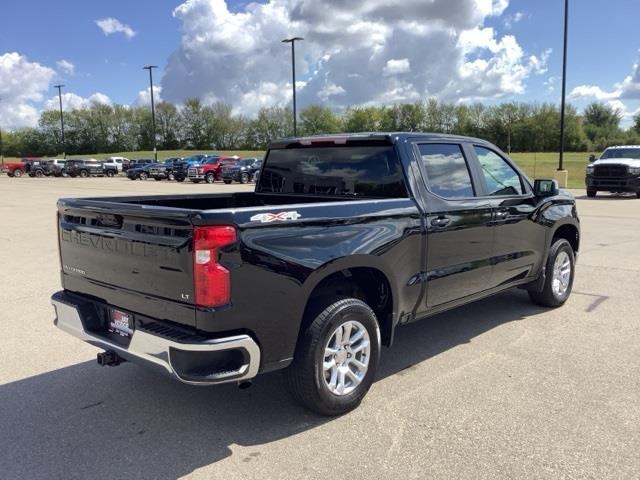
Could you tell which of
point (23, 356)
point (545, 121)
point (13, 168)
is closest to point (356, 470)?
point (23, 356)

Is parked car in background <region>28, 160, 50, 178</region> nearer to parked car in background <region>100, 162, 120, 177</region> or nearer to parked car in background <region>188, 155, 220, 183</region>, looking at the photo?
parked car in background <region>100, 162, 120, 177</region>

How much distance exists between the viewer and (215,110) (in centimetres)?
11594

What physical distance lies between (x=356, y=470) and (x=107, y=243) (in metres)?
2.05

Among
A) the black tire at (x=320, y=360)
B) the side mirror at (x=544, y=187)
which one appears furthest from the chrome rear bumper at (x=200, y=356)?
the side mirror at (x=544, y=187)

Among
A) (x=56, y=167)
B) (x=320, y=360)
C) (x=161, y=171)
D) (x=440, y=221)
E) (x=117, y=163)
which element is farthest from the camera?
(x=117, y=163)

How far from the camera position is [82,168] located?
2061 inches

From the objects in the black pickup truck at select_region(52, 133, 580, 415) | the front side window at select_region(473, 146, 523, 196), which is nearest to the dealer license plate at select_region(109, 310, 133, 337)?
the black pickup truck at select_region(52, 133, 580, 415)

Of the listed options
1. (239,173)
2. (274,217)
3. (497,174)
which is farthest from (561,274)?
(239,173)

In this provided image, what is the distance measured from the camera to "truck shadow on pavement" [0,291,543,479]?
10.6ft

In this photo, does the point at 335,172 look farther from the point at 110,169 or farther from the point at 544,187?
the point at 110,169

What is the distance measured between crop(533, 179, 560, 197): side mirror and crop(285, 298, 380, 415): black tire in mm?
2808

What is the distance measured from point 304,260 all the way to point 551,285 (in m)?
3.82

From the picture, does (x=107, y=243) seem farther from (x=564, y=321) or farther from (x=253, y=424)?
(x=564, y=321)

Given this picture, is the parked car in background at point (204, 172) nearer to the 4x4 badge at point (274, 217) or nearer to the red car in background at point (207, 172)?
the red car in background at point (207, 172)
